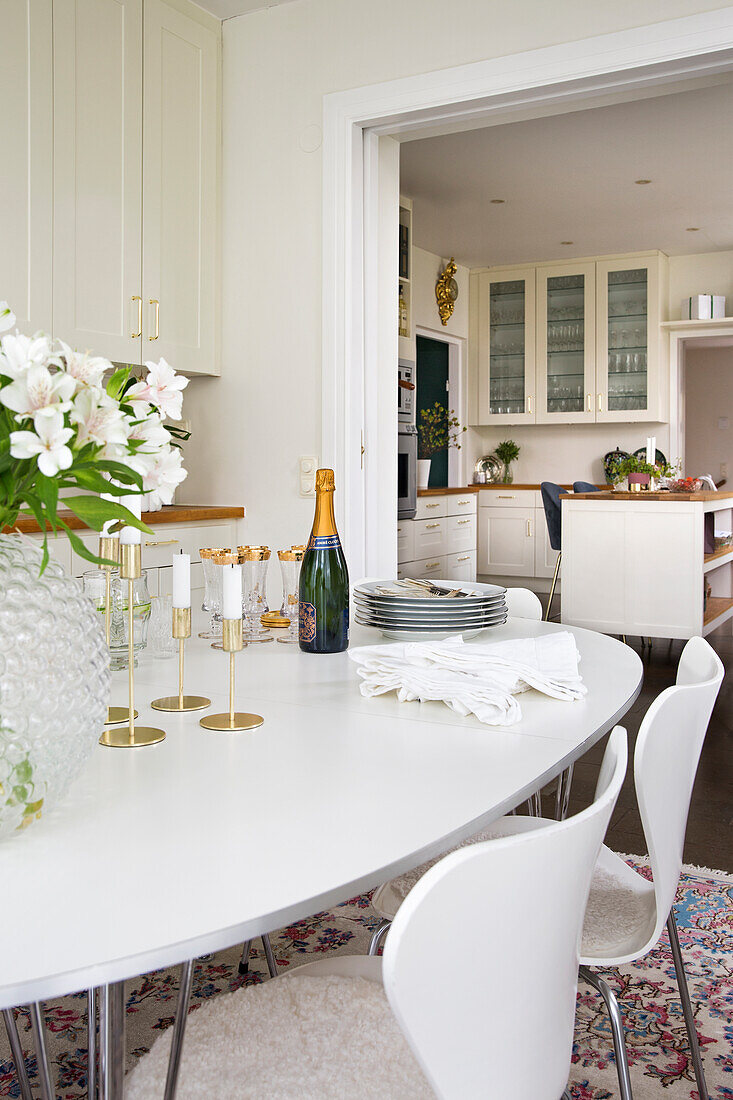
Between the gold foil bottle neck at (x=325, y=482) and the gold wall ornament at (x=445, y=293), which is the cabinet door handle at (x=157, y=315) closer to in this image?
the gold foil bottle neck at (x=325, y=482)

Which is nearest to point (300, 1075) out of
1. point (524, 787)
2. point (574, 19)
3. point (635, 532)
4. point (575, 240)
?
point (524, 787)

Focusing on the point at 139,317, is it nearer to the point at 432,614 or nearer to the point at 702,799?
the point at 432,614

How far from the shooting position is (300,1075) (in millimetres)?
920

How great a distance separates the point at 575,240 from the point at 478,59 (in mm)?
4747

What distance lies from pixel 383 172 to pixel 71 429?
295cm

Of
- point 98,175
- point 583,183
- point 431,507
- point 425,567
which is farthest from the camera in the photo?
point 431,507

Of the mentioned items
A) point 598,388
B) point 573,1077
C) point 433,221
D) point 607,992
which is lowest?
point 573,1077

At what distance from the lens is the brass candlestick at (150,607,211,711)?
4.02 ft

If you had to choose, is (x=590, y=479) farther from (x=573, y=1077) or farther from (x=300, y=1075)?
(x=300, y=1075)

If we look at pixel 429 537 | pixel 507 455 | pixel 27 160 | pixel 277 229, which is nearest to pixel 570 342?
pixel 507 455

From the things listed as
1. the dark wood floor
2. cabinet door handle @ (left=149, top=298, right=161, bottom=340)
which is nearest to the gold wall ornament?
the dark wood floor

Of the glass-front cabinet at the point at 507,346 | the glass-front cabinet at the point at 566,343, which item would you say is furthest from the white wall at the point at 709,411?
the glass-front cabinet at the point at 507,346

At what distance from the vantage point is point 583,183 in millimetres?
6039

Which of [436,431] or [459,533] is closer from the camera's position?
[459,533]
